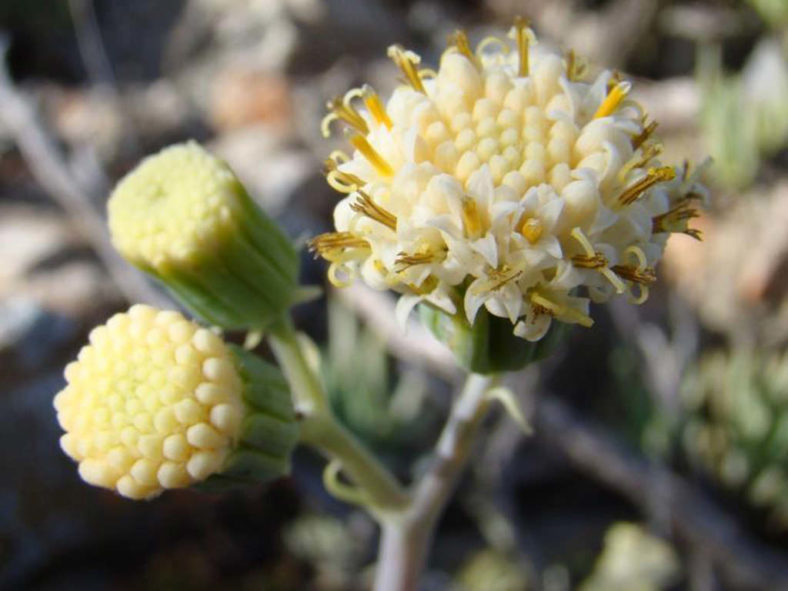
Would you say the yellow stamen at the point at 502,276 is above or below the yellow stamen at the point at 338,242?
below

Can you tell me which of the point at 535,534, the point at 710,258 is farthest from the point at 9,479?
the point at 710,258

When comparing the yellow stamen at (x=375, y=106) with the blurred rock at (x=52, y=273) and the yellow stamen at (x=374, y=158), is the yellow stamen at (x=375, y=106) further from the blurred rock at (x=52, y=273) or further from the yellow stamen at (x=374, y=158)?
the blurred rock at (x=52, y=273)

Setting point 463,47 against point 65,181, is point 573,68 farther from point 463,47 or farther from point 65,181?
point 65,181

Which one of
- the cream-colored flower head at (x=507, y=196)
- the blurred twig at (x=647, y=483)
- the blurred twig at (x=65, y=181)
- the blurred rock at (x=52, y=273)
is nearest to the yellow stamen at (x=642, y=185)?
the cream-colored flower head at (x=507, y=196)

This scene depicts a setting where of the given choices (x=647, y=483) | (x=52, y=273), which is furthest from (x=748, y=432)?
(x=52, y=273)

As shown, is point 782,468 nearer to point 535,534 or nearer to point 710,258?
point 535,534

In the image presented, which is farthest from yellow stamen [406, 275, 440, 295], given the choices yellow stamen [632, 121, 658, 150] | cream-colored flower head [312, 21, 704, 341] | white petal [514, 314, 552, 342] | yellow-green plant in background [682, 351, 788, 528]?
yellow-green plant in background [682, 351, 788, 528]

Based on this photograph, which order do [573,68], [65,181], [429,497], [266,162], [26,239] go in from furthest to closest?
[266,162] → [26,239] → [65,181] → [429,497] → [573,68]
